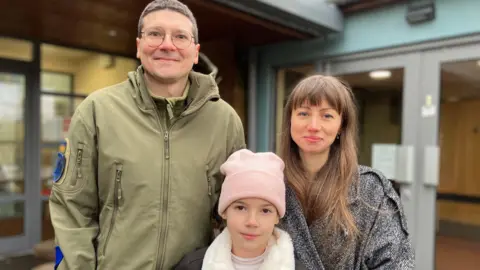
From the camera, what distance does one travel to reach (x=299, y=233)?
1523 millimetres

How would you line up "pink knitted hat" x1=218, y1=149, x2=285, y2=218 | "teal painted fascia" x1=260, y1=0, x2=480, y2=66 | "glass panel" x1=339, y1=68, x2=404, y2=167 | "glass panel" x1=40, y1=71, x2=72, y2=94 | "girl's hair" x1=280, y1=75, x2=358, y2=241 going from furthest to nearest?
"glass panel" x1=40, y1=71, x2=72, y2=94 < "glass panel" x1=339, y1=68, x2=404, y2=167 < "teal painted fascia" x1=260, y1=0, x2=480, y2=66 < "girl's hair" x1=280, y1=75, x2=358, y2=241 < "pink knitted hat" x1=218, y1=149, x2=285, y2=218

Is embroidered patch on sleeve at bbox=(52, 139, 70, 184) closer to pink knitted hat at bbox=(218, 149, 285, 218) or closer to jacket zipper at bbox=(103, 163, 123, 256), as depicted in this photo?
jacket zipper at bbox=(103, 163, 123, 256)

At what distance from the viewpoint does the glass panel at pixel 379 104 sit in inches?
161

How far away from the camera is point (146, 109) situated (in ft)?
4.83

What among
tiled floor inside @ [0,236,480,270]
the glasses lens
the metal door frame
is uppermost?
the glasses lens

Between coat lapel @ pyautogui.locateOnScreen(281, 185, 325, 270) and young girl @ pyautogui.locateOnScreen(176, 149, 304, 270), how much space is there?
0.05 metres

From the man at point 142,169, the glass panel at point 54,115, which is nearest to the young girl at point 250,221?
the man at point 142,169

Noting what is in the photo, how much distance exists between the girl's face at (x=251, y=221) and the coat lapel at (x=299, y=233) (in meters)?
0.12

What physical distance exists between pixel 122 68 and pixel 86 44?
22.4 inches

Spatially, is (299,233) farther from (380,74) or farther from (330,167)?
(380,74)

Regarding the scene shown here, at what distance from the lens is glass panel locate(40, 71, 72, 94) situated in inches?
212

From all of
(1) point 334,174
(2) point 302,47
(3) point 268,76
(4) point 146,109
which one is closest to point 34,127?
(3) point 268,76

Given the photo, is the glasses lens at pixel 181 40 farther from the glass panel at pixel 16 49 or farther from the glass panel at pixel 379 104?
the glass panel at pixel 16 49

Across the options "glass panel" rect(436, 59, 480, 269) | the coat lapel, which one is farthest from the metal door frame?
"glass panel" rect(436, 59, 480, 269)
